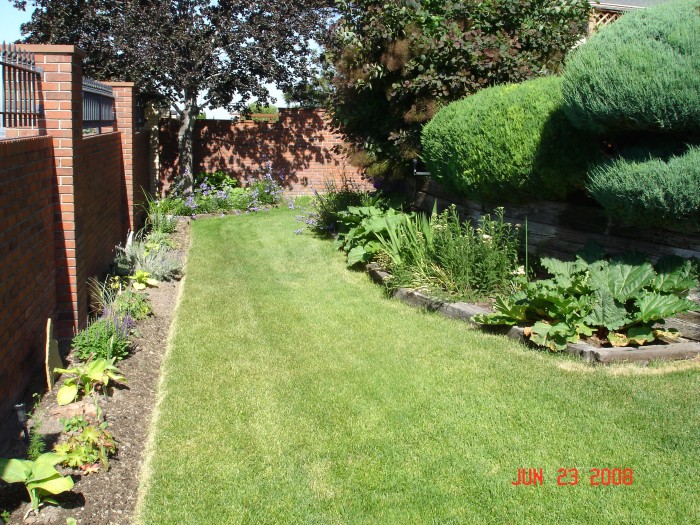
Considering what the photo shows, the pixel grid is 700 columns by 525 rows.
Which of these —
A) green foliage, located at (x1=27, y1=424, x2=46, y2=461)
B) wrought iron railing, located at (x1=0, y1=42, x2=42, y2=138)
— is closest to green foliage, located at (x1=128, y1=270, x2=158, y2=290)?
wrought iron railing, located at (x1=0, y1=42, x2=42, y2=138)

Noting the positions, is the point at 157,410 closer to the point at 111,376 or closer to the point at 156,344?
the point at 111,376

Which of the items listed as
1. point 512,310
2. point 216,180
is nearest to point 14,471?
point 512,310

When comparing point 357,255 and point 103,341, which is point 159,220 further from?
point 103,341

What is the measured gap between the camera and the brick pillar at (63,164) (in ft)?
18.9

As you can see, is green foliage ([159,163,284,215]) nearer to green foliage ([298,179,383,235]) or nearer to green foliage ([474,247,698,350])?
green foliage ([298,179,383,235])

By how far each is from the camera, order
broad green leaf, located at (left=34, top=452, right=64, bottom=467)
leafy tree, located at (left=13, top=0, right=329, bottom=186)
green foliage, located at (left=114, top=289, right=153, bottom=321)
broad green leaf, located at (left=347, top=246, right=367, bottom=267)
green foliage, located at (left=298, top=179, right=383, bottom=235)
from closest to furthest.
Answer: broad green leaf, located at (left=34, top=452, right=64, bottom=467) < green foliage, located at (left=114, top=289, right=153, bottom=321) < broad green leaf, located at (left=347, top=246, right=367, bottom=267) < green foliage, located at (left=298, top=179, right=383, bottom=235) < leafy tree, located at (left=13, top=0, right=329, bottom=186)

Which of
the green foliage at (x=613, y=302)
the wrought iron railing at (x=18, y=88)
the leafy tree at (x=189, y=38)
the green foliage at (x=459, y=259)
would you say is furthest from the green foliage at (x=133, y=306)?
the leafy tree at (x=189, y=38)

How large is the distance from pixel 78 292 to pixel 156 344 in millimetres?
817

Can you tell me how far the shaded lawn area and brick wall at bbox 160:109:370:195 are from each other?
A: 33.6ft

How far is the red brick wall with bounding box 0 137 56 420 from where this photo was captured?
4.44 meters

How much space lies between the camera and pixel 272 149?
17188mm

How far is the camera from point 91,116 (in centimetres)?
802

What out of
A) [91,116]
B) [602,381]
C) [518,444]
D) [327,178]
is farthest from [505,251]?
[327,178]
